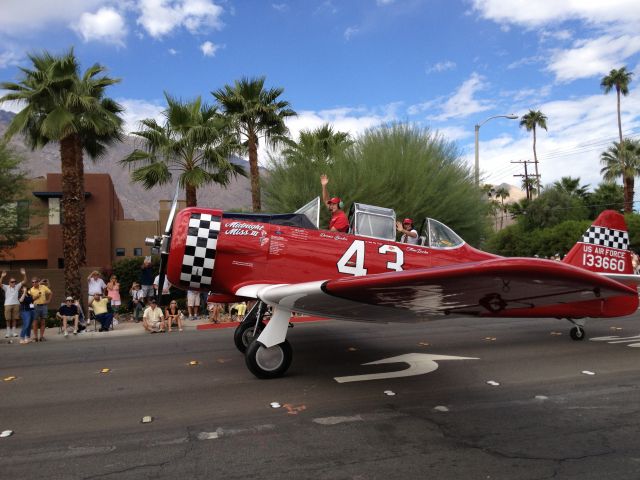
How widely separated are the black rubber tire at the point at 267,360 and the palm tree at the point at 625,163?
140 feet

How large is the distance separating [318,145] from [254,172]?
577 cm

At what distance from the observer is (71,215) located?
623 inches

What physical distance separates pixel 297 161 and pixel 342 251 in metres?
16.1

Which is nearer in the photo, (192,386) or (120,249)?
(192,386)

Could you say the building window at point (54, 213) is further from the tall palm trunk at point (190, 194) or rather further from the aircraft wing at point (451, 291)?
the aircraft wing at point (451, 291)

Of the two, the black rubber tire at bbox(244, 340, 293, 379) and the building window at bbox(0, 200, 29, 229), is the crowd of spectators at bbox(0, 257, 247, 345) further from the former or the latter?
the building window at bbox(0, 200, 29, 229)

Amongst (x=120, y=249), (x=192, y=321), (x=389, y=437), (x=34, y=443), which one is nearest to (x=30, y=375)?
(x=34, y=443)

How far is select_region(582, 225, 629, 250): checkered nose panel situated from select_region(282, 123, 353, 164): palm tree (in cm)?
1385

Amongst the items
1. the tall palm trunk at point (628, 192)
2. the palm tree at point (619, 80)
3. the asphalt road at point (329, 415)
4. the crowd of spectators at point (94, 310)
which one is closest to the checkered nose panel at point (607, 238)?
the asphalt road at point (329, 415)

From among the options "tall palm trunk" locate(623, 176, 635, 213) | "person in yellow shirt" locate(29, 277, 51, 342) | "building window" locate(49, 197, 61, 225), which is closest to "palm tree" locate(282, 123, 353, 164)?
"person in yellow shirt" locate(29, 277, 51, 342)

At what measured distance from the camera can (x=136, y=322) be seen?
44.8 feet

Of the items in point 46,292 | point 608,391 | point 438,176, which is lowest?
point 608,391

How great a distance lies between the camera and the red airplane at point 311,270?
15.7 feet

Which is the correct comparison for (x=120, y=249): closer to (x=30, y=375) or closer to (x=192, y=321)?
(x=192, y=321)
